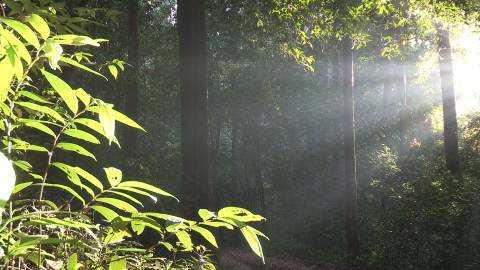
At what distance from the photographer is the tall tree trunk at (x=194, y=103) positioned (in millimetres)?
7355

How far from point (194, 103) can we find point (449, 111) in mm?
12253

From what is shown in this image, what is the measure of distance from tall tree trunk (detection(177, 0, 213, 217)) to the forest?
26 millimetres

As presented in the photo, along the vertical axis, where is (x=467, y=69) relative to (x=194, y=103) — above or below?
above

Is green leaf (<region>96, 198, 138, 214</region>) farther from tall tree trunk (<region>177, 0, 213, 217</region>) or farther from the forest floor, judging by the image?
the forest floor

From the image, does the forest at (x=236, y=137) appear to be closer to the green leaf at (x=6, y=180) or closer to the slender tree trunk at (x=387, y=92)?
the green leaf at (x=6, y=180)

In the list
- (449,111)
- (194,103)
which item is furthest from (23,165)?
(449,111)

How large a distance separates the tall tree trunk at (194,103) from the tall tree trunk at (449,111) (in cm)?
1080

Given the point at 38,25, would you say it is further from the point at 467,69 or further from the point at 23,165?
the point at 467,69

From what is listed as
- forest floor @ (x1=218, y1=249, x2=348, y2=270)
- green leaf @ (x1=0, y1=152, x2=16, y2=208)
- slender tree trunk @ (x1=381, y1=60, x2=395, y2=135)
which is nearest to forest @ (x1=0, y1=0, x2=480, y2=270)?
green leaf @ (x1=0, y1=152, x2=16, y2=208)

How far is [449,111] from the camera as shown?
55.0 ft

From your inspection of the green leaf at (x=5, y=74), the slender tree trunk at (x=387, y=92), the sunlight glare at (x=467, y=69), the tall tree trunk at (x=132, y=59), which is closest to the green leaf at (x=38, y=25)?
the green leaf at (x=5, y=74)

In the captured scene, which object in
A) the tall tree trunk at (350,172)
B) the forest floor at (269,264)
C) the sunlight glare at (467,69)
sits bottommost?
the forest floor at (269,264)

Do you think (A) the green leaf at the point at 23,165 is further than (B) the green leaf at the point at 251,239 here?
Yes

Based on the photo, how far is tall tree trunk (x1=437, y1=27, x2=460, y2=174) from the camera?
1612cm
